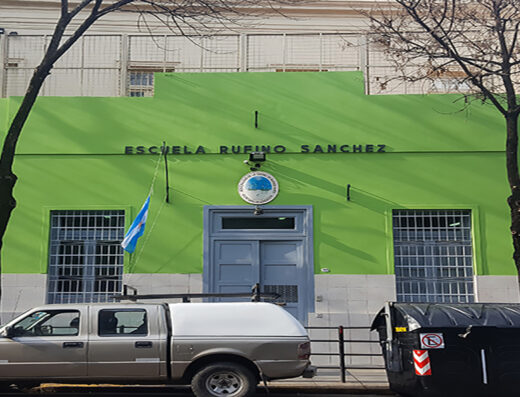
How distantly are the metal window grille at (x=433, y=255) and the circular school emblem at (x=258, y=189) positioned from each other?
2926 millimetres

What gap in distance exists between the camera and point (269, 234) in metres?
13.5

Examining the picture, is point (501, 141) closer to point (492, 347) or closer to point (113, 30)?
point (492, 347)

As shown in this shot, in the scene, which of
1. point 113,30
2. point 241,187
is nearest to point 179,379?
point 241,187

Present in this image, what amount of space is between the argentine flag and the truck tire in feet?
13.4

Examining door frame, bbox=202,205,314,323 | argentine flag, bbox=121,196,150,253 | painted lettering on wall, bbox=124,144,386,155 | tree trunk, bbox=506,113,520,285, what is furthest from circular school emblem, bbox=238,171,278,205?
tree trunk, bbox=506,113,520,285

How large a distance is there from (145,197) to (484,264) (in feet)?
26.0

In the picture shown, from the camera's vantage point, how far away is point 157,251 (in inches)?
528

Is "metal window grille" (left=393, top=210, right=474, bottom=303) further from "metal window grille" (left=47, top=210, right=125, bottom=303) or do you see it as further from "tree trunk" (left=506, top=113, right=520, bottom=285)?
"metal window grille" (left=47, top=210, right=125, bottom=303)

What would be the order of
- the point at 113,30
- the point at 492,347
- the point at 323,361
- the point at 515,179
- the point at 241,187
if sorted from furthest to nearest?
the point at 113,30, the point at 241,187, the point at 323,361, the point at 515,179, the point at 492,347

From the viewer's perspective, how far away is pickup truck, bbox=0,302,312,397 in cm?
879

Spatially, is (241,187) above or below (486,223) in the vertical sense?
above

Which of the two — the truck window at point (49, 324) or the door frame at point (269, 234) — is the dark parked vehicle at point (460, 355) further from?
the truck window at point (49, 324)

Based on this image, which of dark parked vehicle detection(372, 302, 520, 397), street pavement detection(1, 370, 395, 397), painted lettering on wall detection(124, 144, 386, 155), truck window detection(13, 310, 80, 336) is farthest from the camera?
Answer: painted lettering on wall detection(124, 144, 386, 155)

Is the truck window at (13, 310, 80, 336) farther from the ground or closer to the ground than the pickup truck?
farther from the ground
